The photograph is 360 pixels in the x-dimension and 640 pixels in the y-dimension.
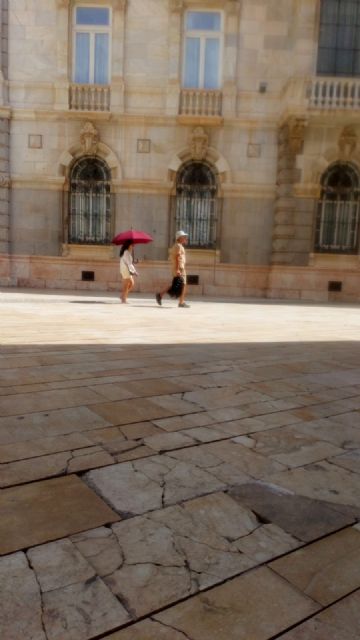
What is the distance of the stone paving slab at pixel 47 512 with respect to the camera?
180cm


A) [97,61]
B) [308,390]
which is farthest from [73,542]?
[97,61]

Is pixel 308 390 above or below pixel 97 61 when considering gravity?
below

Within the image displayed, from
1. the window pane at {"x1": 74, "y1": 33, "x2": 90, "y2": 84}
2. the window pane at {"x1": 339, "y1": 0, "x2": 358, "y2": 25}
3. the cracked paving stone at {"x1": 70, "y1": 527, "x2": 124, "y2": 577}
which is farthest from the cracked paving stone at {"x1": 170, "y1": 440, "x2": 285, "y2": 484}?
Answer: the window pane at {"x1": 339, "y1": 0, "x2": 358, "y2": 25}

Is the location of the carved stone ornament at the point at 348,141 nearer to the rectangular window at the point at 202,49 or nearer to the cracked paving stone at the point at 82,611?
the rectangular window at the point at 202,49

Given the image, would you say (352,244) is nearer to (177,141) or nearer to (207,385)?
(177,141)

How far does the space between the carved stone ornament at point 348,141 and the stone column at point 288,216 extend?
1.33 m

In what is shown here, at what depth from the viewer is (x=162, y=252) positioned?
16688mm

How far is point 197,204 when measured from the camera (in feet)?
55.1

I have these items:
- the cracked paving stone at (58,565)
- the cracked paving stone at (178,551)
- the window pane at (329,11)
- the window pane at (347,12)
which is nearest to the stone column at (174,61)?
the window pane at (329,11)

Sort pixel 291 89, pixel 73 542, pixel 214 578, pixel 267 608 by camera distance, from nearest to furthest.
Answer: pixel 267 608 → pixel 214 578 → pixel 73 542 → pixel 291 89

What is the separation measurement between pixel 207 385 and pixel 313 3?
16.2m

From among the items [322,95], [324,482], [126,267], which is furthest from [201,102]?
[324,482]

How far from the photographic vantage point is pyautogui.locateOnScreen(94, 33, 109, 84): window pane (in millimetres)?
16250

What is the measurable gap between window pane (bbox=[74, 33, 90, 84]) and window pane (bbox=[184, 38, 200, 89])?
3305 millimetres
